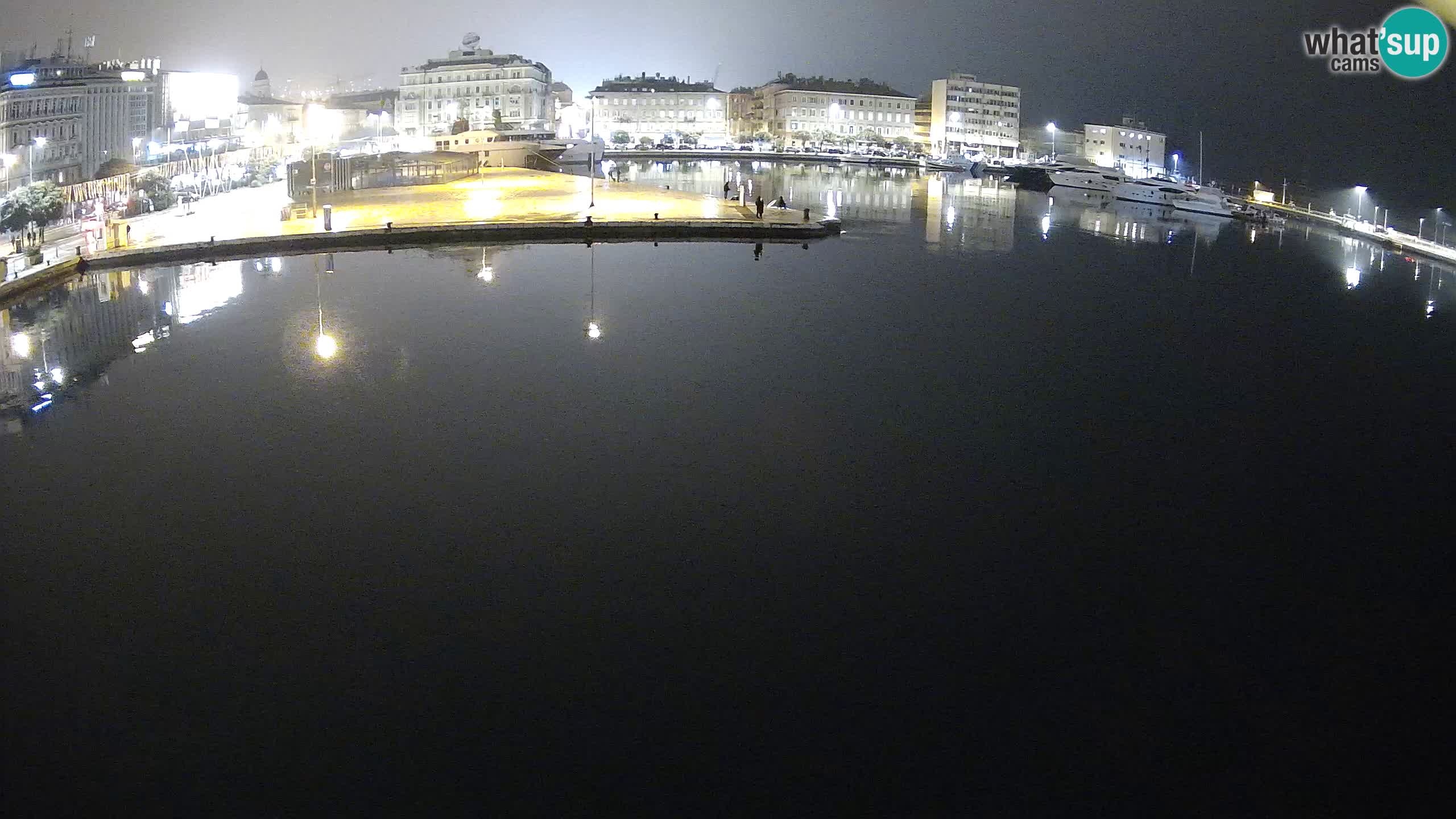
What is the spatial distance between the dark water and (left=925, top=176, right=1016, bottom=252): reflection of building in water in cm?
823

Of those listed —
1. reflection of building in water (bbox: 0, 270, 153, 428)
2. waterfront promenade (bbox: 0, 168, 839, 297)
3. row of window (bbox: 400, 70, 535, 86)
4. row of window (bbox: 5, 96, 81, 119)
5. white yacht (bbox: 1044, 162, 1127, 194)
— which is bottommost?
reflection of building in water (bbox: 0, 270, 153, 428)

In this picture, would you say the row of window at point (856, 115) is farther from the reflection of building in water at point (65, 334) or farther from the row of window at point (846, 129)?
the reflection of building in water at point (65, 334)

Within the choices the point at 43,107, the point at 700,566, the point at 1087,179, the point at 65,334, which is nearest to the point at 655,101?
the point at 1087,179

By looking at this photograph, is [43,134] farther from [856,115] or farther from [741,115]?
[741,115]

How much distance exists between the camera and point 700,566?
4934 mm

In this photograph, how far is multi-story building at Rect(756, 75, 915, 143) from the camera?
188ft

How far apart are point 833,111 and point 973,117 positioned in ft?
25.2

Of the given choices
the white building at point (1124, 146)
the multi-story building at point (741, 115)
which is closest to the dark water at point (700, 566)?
the white building at point (1124, 146)

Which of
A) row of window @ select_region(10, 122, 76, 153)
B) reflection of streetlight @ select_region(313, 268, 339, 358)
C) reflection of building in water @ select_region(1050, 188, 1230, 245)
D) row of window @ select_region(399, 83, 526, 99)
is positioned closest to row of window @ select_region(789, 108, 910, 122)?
row of window @ select_region(399, 83, 526, 99)

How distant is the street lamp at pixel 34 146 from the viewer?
15.0m

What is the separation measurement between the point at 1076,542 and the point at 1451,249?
640 inches

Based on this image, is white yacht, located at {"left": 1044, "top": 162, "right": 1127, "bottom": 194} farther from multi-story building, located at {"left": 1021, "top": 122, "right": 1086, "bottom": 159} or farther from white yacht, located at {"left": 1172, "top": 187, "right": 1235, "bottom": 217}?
multi-story building, located at {"left": 1021, "top": 122, "right": 1086, "bottom": 159}

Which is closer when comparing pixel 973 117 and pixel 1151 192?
pixel 1151 192

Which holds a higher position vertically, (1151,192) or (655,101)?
(655,101)
